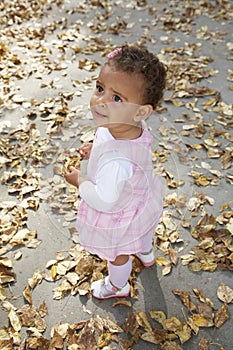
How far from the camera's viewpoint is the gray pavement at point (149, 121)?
74.8 inches

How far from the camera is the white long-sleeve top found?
1.33 m

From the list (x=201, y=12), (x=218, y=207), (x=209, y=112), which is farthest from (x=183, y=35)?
(x=218, y=207)

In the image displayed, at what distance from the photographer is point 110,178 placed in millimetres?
1327

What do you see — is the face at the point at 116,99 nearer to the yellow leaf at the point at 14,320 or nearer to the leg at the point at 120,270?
the leg at the point at 120,270

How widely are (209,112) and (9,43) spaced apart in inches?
85.1

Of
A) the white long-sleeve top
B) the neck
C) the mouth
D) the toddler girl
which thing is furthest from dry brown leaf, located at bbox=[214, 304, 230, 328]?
the mouth

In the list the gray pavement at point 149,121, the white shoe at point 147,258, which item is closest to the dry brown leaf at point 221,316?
the gray pavement at point 149,121

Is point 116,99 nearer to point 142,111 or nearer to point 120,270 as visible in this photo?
point 142,111

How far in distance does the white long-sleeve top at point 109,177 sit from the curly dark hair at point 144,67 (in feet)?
0.68

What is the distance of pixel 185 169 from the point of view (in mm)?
2510

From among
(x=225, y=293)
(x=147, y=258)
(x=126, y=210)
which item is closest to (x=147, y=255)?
(x=147, y=258)

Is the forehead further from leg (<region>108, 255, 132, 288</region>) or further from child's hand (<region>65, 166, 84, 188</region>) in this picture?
leg (<region>108, 255, 132, 288</region>)

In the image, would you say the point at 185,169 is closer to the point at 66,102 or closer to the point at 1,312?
the point at 66,102

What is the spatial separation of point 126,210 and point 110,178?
247 millimetres
